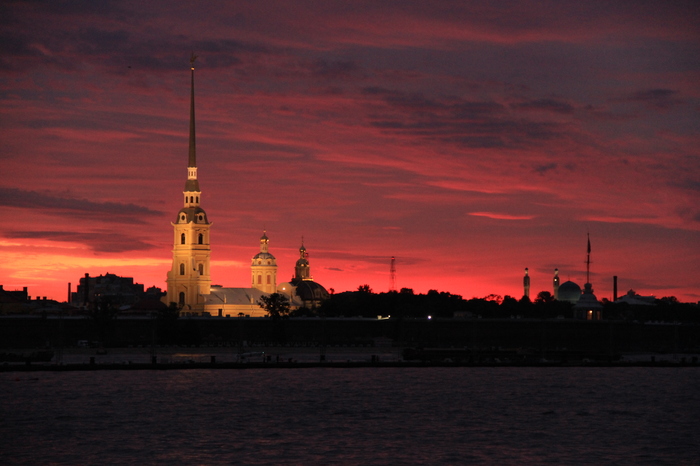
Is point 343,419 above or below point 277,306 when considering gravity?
below

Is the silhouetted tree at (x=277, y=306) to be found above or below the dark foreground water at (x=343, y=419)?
above

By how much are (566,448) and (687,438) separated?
8.18 m

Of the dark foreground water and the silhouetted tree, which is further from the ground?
the silhouetted tree

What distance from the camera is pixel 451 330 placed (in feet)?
576

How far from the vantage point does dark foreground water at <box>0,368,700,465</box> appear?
53406mm

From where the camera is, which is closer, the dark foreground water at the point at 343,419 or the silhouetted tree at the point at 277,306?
the dark foreground water at the point at 343,419

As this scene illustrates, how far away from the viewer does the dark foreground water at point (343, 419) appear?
53406 mm

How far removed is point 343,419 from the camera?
67562 mm

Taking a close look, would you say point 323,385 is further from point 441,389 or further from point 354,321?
point 354,321

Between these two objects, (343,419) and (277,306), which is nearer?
(343,419)

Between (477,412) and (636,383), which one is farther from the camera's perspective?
(636,383)

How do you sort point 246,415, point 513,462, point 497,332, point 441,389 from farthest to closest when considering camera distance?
1. point 497,332
2. point 441,389
3. point 246,415
4. point 513,462

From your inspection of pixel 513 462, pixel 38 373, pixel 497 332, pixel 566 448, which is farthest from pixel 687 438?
pixel 497 332

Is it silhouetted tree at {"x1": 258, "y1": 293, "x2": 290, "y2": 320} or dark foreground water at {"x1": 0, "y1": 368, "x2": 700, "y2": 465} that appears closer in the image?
dark foreground water at {"x1": 0, "y1": 368, "x2": 700, "y2": 465}
